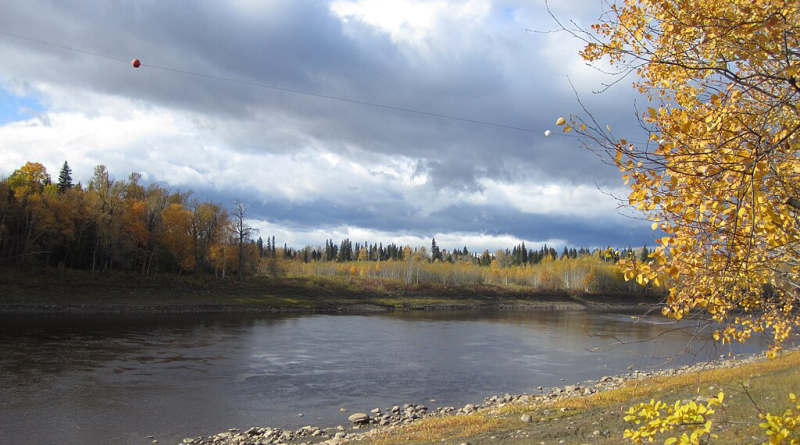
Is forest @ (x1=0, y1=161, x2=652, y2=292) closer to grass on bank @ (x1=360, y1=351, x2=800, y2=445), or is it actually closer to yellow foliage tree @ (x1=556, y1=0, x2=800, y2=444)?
grass on bank @ (x1=360, y1=351, x2=800, y2=445)

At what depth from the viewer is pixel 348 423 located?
63.3 feet

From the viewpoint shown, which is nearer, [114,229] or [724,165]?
[724,165]

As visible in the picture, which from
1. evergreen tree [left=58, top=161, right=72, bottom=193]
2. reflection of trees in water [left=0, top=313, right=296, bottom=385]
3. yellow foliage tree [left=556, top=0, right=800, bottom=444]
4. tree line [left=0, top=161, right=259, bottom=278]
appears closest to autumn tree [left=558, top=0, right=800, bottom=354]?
yellow foliage tree [left=556, top=0, right=800, bottom=444]

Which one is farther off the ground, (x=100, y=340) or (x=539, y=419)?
(x=539, y=419)

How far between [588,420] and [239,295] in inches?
3001

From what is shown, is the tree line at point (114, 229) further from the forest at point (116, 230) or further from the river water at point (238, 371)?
the river water at point (238, 371)

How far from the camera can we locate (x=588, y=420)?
49.2 ft

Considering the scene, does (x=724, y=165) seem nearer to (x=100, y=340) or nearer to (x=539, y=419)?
(x=539, y=419)

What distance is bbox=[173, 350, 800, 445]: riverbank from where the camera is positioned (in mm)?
13055

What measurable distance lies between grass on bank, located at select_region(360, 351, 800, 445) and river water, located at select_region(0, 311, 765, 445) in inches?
85.1

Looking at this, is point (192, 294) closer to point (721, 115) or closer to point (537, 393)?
point (537, 393)

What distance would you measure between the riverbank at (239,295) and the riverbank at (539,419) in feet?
78.4

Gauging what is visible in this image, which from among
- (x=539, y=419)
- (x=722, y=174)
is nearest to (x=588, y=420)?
(x=539, y=419)

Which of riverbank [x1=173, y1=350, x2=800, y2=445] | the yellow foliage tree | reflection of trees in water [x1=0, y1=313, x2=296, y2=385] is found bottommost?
reflection of trees in water [x1=0, y1=313, x2=296, y2=385]
